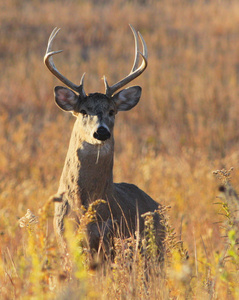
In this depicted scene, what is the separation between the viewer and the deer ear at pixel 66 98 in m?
6.36

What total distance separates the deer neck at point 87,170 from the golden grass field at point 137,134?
1.92 ft

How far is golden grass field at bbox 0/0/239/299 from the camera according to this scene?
3902mm

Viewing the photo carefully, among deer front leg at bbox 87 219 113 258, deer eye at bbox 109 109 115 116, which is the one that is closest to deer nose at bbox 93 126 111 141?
deer eye at bbox 109 109 115 116

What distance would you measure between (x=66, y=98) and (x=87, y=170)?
0.96 meters

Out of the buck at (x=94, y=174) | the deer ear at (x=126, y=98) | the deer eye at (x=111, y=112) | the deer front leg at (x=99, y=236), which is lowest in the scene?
the deer front leg at (x=99, y=236)

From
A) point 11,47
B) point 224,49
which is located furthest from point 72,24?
point 224,49

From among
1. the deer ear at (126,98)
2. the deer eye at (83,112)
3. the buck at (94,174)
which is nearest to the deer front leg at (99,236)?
the buck at (94,174)

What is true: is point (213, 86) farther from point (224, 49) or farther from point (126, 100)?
point (126, 100)

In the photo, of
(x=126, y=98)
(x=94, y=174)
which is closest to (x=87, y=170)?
(x=94, y=174)

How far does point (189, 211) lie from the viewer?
31.9 feet

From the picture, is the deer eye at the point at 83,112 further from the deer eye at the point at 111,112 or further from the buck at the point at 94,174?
the deer eye at the point at 111,112

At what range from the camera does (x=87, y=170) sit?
19.2ft

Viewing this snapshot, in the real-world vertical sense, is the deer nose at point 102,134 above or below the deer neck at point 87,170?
above

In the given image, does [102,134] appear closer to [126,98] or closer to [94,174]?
[94,174]
